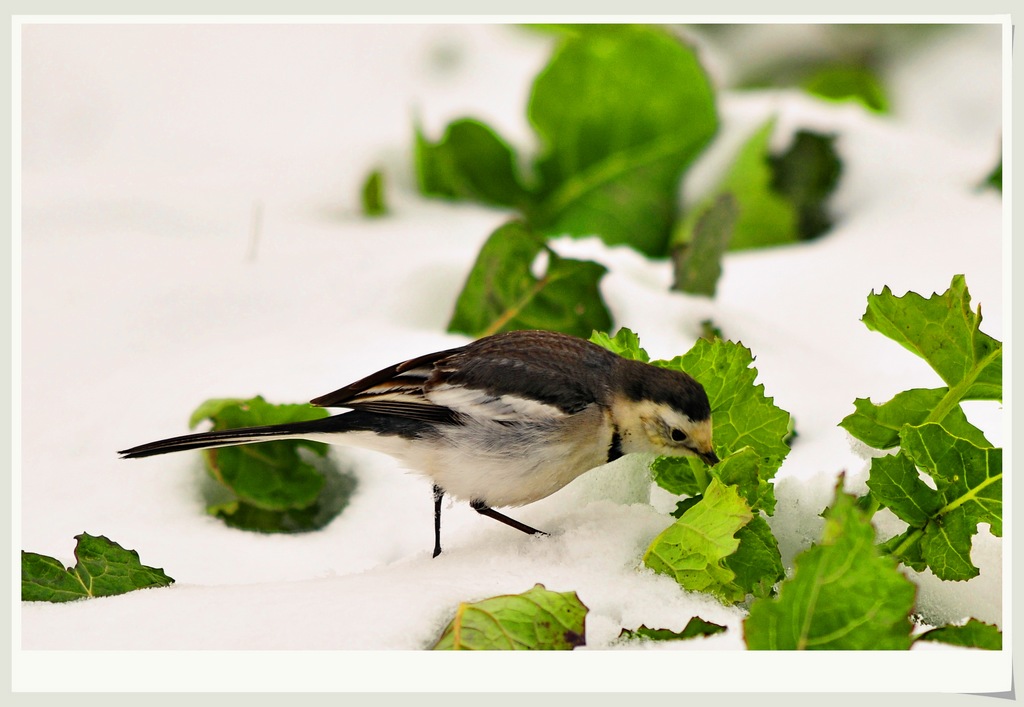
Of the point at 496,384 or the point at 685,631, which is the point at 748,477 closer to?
the point at 685,631

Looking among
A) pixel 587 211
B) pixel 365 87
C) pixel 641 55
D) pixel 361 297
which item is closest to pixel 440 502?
pixel 361 297

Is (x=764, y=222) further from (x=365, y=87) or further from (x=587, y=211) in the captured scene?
(x=365, y=87)

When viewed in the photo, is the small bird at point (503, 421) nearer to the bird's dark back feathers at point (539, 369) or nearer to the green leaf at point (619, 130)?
the bird's dark back feathers at point (539, 369)

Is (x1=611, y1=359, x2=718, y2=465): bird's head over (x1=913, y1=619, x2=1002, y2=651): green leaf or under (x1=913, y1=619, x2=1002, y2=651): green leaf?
over

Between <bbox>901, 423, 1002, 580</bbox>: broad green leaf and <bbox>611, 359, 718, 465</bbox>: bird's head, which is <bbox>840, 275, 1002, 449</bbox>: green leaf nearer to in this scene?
<bbox>901, 423, 1002, 580</bbox>: broad green leaf

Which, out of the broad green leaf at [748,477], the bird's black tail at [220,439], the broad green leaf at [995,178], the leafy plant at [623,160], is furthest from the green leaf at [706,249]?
the bird's black tail at [220,439]

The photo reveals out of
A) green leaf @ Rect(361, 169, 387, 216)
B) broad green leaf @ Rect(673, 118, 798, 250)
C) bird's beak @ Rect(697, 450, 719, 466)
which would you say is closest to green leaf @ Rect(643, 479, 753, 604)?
bird's beak @ Rect(697, 450, 719, 466)
